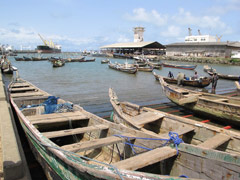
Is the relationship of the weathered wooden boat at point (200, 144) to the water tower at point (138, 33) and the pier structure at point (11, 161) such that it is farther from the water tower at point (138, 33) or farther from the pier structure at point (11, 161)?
the water tower at point (138, 33)

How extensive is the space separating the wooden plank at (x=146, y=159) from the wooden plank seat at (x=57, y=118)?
3460mm

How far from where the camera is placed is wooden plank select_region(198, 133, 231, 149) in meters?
4.63

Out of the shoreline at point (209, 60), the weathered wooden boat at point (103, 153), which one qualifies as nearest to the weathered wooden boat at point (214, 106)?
the weathered wooden boat at point (103, 153)

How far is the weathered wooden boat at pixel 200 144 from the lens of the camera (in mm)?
3489

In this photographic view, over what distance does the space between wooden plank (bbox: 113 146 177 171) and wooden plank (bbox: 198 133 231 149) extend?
1.15m

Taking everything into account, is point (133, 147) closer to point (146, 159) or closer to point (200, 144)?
point (146, 159)

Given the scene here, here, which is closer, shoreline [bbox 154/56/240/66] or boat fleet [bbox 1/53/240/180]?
boat fleet [bbox 1/53/240/180]

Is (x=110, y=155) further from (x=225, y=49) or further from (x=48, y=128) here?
(x=225, y=49)

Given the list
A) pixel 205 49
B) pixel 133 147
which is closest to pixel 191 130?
pixel 133 147

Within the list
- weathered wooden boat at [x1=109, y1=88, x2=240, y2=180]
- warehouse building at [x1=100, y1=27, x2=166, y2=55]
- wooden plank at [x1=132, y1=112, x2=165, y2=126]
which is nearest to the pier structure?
weathered wooden boat at [x1=109, y1=88, x2=240, y2=180]

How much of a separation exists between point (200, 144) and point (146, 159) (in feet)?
5.97

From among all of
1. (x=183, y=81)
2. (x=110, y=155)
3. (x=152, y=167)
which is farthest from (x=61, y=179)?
(x=183, y=81)

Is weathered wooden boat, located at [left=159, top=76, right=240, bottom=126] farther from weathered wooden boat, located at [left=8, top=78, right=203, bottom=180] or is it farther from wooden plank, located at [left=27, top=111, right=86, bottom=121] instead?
weathered wooden boat, located at [left=8, top=78, right=203, bottom=180]

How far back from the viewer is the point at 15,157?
166 inches
